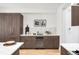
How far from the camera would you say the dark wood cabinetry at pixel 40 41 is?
6.43 meters

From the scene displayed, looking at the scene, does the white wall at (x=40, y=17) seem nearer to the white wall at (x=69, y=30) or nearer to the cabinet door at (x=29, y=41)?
the cabinet door at (x=29, y=41)

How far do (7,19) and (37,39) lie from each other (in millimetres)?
1708

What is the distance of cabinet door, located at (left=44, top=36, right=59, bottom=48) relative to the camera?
253 inches

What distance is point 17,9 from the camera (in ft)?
21.5

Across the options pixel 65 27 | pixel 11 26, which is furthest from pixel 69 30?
pixel 11 26

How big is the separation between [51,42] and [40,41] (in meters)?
0.53

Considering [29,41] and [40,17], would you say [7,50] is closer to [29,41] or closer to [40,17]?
[29,41]

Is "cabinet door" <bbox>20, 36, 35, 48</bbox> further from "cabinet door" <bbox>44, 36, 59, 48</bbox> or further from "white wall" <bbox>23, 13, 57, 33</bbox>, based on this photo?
"white wall" <bbox>23, 13, 57, 33</bbox>

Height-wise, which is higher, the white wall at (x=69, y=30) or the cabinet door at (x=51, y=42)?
the white wall at (x=69, y=30)

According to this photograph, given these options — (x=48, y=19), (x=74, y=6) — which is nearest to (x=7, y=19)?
(x=48, y=19)

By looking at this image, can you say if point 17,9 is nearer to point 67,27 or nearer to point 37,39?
point 37,39

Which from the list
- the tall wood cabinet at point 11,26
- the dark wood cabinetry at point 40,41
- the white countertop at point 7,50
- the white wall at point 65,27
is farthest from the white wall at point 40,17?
the white countertop at point 7,50

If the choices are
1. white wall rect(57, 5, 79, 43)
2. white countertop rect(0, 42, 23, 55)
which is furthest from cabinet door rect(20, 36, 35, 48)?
white countertop rect(0, 42, 23, 55)

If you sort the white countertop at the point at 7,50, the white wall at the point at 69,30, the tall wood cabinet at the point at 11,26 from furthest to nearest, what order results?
the tall wood cabinet at the point at 11,26
the white wall at the point at 69,30
the white countertop at the point at 7,50
